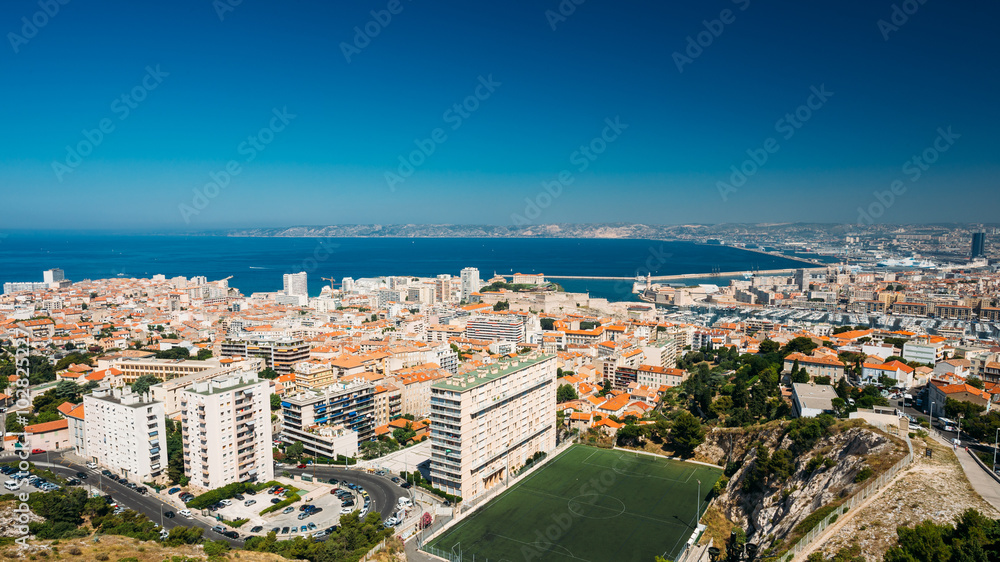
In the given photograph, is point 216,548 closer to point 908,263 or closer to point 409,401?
point 409,401

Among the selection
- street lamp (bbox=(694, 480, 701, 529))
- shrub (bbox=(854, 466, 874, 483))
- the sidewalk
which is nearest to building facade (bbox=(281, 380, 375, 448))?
street lamp (bbox=(694, 480, 701, 529))

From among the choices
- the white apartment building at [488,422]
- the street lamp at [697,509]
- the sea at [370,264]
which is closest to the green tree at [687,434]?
the street lamp at [697,509]

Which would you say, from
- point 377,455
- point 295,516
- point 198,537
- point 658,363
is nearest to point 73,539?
point 198,537

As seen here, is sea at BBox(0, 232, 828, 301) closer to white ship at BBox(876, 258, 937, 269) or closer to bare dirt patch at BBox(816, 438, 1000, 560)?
white ship at BBox(876, 258, 937, 269)

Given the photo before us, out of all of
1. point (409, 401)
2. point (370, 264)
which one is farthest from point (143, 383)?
point (370, 264)

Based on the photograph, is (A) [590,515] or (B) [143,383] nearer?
(A) [590,515]

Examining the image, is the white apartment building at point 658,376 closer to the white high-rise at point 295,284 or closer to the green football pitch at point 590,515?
the green football pitch at point 590,515

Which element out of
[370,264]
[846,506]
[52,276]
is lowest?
[846,506]
